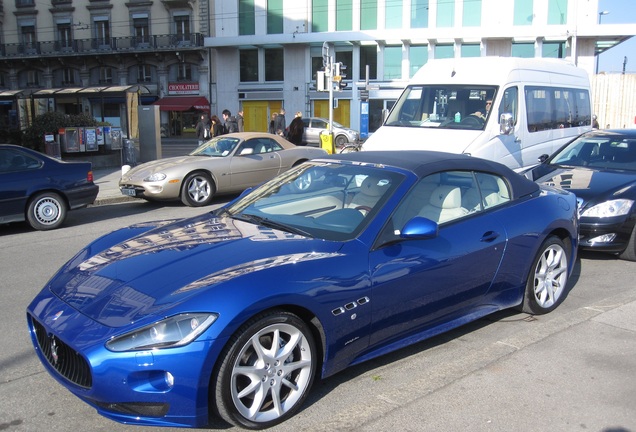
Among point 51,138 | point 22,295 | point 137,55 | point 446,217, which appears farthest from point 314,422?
point 137,55

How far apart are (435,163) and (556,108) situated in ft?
25.5

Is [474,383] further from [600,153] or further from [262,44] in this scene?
[262,44]

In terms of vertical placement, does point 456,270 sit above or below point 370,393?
above

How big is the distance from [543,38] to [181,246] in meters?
39.8

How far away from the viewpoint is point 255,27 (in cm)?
4384

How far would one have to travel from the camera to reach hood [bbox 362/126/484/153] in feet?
29.3

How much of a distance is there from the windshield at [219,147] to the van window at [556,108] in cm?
591

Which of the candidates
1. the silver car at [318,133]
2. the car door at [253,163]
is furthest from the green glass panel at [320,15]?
the car door at [253,163]

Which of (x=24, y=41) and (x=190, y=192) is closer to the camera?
(x=190, y=192)

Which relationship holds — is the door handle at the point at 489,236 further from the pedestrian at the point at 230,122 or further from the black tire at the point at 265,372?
the pedestrian at the point at 230,122

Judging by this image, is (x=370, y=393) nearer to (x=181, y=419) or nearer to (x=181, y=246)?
(x=181, y=419)

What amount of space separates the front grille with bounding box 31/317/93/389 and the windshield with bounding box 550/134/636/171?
23.5 feet

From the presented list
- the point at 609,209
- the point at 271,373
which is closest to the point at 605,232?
the point at 609,209

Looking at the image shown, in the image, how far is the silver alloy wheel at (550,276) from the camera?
5051 mm
